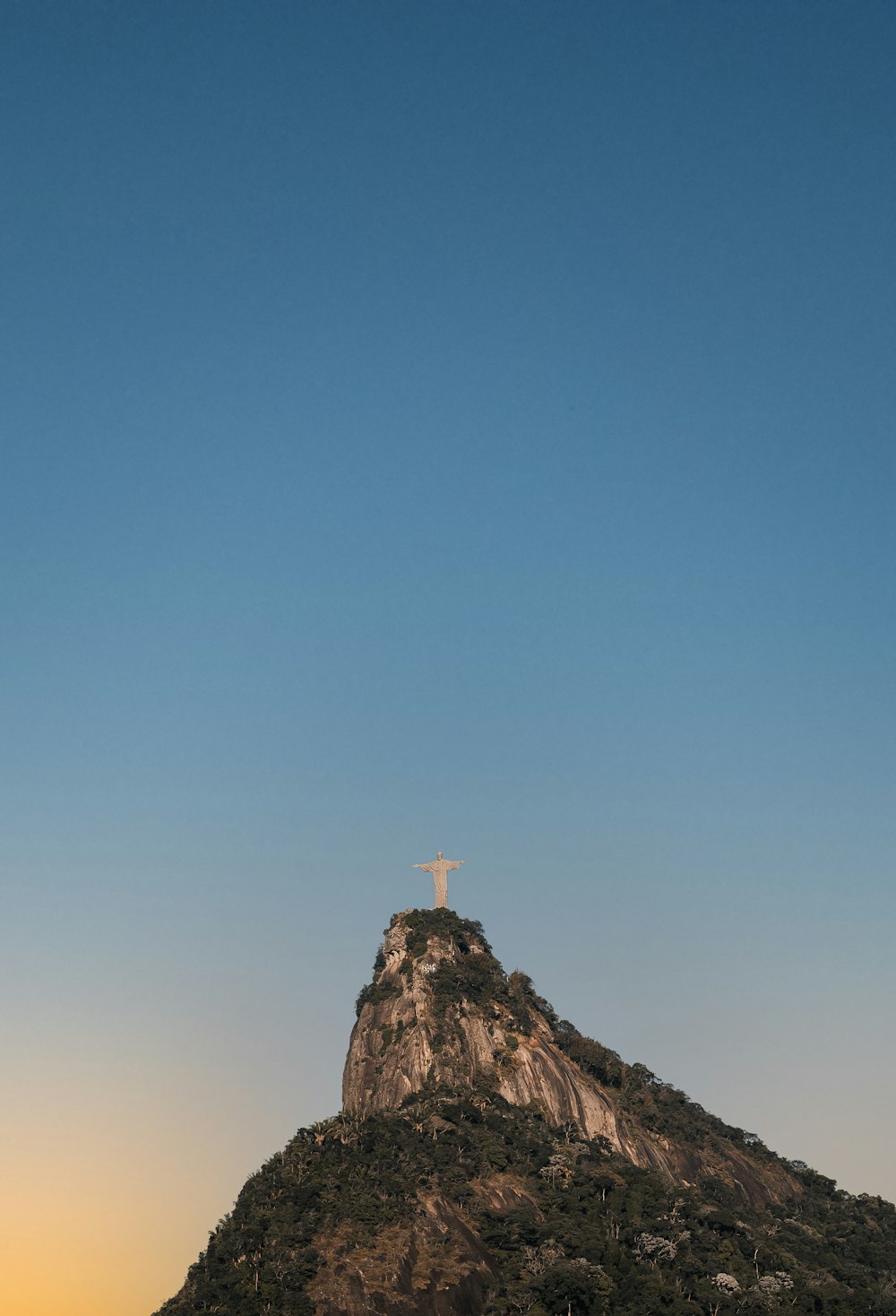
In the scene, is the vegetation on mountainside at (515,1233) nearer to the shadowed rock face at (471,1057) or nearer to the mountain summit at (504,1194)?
the mountain summit at (504,1194)

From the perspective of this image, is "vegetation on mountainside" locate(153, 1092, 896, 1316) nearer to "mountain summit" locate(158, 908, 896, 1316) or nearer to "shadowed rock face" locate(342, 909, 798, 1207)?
"mountain summit" locate(158, 908, 896, 1316)

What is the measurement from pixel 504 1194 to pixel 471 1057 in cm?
2367

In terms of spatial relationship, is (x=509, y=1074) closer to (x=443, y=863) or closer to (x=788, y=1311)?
(x=443, y=863)

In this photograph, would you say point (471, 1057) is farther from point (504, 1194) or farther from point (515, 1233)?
point (515, 1233)

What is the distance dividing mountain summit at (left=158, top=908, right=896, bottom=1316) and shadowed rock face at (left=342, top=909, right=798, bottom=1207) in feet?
0.66

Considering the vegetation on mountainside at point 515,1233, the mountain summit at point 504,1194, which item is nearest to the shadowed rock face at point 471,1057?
the mountain summit at point 504,1194

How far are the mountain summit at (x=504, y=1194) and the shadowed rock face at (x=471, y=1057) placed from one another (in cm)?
20

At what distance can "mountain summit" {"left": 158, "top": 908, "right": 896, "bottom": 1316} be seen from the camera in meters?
99.8

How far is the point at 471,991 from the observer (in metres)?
143

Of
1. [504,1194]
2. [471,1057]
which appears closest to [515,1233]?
[504,1194]

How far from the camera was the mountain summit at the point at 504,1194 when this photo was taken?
99.8m

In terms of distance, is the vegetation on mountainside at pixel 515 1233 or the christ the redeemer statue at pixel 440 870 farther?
the christ the redeemer statue at pixel 440 870

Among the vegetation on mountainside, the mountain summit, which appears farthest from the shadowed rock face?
the vegetation on mountainside

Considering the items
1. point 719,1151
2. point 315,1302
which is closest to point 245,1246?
point 315,1302
